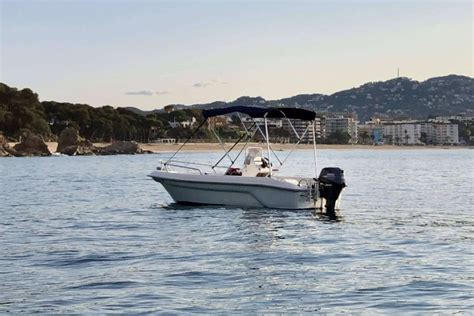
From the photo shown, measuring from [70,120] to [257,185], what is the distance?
5782 inches

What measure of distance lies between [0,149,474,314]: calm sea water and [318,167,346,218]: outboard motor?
33.3 inches

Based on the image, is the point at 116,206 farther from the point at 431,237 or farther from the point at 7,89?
the point at 7,89

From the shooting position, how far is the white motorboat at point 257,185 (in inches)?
1054

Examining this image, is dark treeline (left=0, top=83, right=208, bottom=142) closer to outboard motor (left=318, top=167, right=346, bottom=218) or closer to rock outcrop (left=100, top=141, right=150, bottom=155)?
rock outcrop (left=100, top=141, right=150, bottom=155)

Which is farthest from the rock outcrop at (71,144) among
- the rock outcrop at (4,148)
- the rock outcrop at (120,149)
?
the rock outcrop at (4,148)

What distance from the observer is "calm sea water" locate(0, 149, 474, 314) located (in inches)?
507

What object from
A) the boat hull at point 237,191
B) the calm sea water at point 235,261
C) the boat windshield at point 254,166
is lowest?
the calm sea water at point 235,261

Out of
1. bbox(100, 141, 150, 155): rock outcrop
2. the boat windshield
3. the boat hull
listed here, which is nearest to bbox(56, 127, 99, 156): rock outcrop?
bbox(100, 141, 150, 155): rock outcrop

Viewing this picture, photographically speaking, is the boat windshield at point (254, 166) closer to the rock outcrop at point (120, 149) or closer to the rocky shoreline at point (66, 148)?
the rocky shoreline at point (66, 148)

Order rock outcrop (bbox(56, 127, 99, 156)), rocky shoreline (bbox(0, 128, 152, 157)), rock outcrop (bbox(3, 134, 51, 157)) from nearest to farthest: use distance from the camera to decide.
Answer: rock outcrop (bbox(3, 134, 51, 157)), rocky shoreline (bbox(0, 128, 152, 157)), rock outcrop (bbox(56, 127, 99, 156))

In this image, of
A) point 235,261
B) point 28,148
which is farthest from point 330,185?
point 28,148

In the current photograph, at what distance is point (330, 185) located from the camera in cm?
2666

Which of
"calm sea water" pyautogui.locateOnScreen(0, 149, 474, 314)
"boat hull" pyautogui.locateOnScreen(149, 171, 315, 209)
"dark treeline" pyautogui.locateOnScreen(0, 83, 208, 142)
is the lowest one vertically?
"calm sea water" pyautogui.locateOnScreen(0, 149, 474, 314)

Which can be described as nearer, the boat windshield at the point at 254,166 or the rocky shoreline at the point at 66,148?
the boat windshield at the point at 254,166
